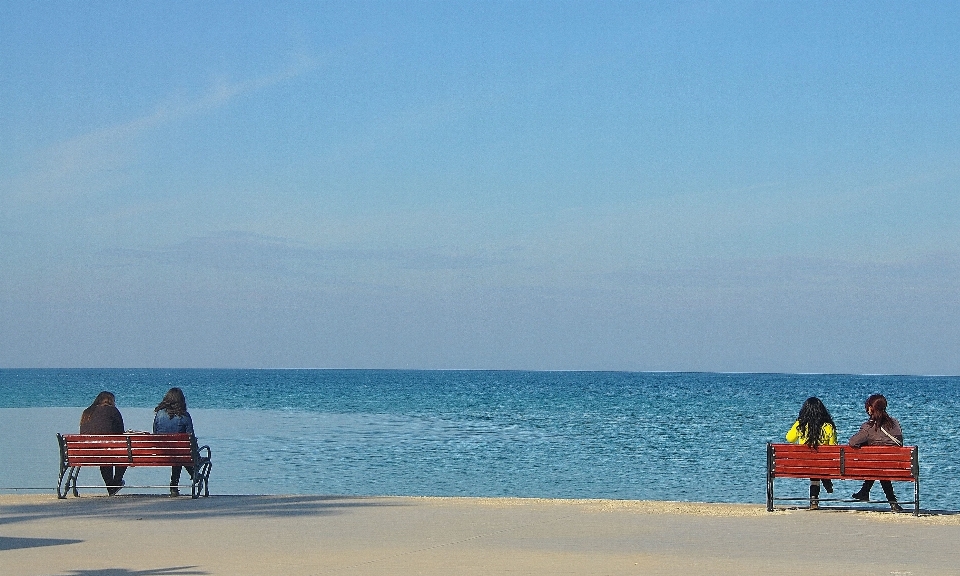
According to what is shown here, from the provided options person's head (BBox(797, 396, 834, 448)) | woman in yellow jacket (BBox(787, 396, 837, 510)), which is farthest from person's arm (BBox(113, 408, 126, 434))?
person's head (BBox(797, 396, 834, 448))

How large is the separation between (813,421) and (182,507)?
6883 mm

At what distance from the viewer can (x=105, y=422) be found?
15148 millimetres

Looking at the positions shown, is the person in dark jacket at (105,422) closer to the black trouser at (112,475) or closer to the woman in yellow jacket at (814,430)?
the black trouser at (112,475)

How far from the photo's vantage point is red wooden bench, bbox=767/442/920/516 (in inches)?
503

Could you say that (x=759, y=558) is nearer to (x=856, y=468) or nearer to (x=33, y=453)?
(x=856, y=468)

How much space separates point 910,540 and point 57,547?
23.9 feet

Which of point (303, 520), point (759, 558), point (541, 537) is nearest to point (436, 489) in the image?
point (303, 520)

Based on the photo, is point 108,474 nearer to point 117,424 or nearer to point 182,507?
point 117,424

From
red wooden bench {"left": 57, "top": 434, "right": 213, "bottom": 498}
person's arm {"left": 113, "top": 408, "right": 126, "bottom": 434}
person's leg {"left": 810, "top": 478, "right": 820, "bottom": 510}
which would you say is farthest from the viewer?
person's arm {"left": 113, "top": 408, "right": 126, "bottom": 434}

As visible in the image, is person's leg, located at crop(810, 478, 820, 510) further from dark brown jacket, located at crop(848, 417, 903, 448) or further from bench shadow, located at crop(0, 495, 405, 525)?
bench shadow, located at crop(0, 495, 405, 525)

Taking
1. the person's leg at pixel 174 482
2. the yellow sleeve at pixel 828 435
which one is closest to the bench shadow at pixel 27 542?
the person's leg at pixel 174 482

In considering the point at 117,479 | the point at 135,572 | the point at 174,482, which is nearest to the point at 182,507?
→ the point at 174,482

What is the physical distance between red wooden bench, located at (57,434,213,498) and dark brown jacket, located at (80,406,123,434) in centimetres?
81

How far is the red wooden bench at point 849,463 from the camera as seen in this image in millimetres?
12766
